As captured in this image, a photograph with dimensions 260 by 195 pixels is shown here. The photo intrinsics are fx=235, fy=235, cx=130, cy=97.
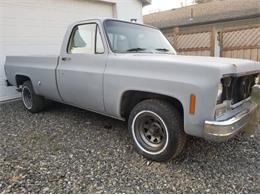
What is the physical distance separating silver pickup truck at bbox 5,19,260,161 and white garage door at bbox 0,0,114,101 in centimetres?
262

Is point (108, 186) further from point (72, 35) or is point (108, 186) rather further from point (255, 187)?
point (72, 35)

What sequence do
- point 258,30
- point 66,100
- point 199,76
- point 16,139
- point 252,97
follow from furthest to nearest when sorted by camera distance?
point 258,30 < point 66,100 < point 16,139 < point 252,97 < point 199,76

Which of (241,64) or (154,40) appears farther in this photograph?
(154,40)

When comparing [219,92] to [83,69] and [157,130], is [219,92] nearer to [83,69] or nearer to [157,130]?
[157,130]

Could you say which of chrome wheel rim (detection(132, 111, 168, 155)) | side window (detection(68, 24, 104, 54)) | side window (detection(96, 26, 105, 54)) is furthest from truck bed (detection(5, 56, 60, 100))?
chrome wheel rim (detection(132, 111, 168, 155))

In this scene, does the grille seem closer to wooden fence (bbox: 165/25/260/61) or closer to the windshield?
the windshield

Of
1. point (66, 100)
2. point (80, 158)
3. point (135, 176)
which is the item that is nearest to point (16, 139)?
point (66, 100)

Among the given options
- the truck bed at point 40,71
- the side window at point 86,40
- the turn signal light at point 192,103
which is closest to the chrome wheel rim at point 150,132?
the turn signal light at point 192,103

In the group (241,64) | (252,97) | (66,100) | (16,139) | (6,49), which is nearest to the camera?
(241,64)

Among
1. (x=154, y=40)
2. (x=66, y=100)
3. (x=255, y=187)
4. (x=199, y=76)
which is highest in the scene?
(x=154, y=40)

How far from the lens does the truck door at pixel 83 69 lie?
3.63m

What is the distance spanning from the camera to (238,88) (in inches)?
119

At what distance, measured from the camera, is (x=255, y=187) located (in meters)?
2.58

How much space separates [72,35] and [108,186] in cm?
275
